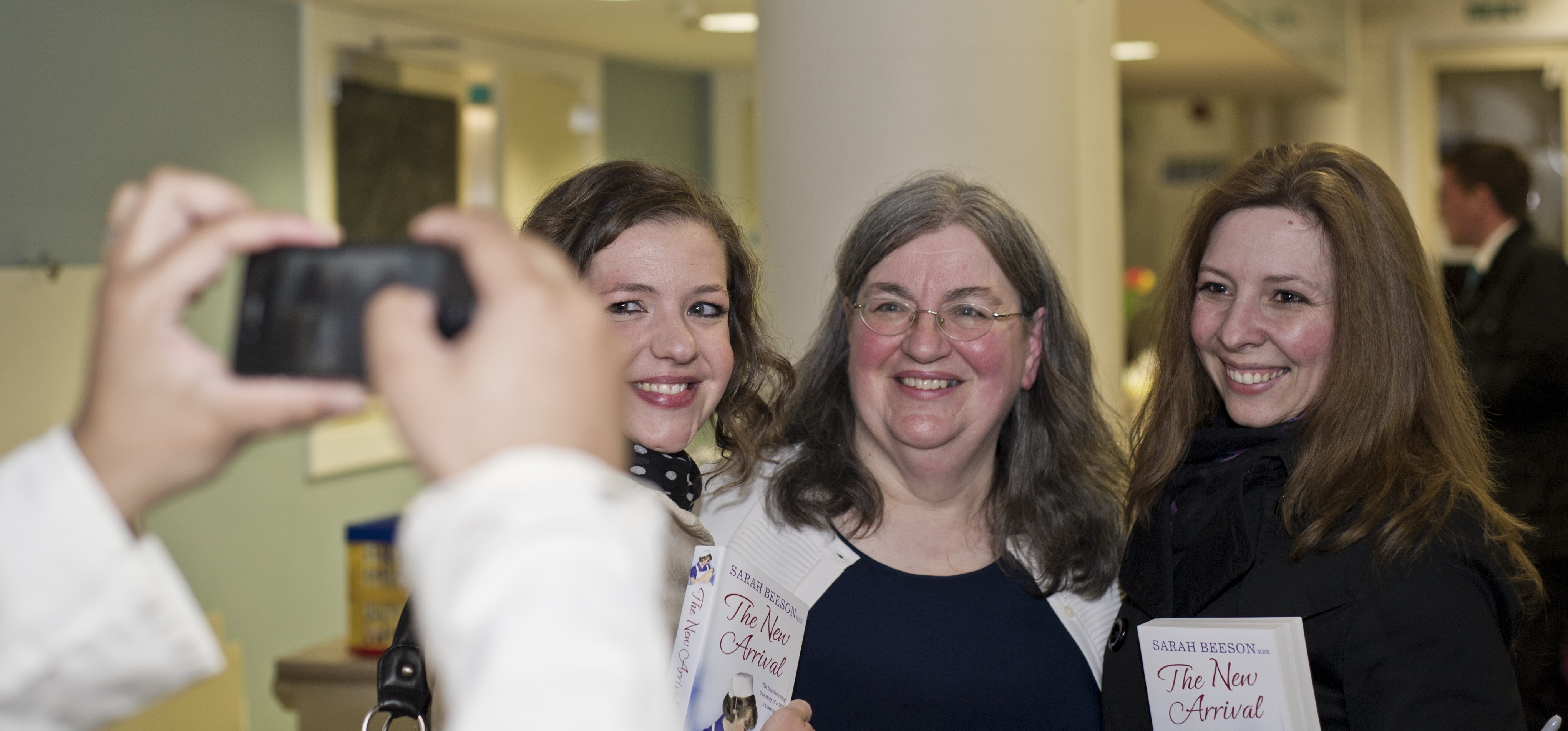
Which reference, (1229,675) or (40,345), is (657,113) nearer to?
(40,345)

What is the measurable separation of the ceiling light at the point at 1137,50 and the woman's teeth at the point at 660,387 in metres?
4.67

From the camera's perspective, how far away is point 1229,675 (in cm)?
149

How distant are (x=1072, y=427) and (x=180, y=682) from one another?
171 cm

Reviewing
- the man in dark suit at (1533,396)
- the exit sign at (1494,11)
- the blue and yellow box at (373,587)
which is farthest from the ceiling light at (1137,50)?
the blue and yellow box at (373,587)

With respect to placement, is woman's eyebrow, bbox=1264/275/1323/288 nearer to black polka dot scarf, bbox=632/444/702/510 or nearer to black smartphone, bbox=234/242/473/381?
black polka dot scarf, bbox=632/444/702/510

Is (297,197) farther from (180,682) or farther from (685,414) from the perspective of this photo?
(180,682)

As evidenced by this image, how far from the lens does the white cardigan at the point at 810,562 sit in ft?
6.20

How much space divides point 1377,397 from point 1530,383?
A: 9.30 feet

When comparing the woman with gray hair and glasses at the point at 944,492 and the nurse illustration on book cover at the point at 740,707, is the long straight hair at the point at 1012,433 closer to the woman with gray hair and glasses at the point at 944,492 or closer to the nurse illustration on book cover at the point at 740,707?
the woman with gray hair and glasses at the point at 944,492

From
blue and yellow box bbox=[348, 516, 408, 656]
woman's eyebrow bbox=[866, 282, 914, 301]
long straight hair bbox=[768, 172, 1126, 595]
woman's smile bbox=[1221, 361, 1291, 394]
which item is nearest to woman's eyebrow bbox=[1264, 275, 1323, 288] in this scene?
woman's smile bbox=[1221, 361, 1291, 394]

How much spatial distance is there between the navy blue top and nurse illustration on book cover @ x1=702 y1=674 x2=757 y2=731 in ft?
0.95

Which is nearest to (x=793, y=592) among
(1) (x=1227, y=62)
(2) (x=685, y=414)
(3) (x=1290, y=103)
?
(2) (x=685, y=414)

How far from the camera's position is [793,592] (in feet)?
6.12

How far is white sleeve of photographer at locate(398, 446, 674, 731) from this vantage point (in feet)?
1.57
